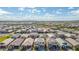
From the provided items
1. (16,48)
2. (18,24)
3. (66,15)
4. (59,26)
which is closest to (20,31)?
(18,24)

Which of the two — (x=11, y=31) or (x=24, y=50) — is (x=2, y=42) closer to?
(x=11, y=31)
